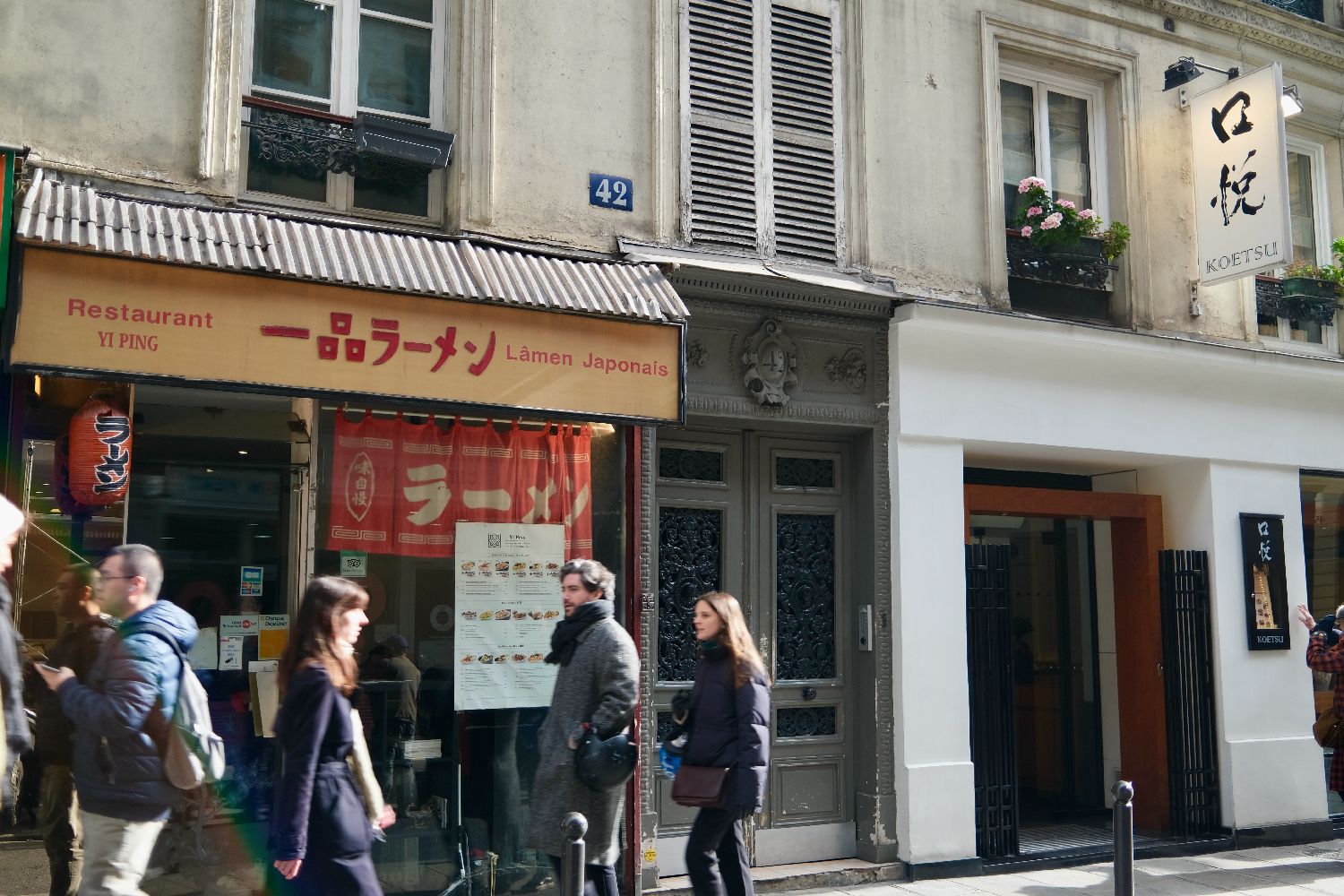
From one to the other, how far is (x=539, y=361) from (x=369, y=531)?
143 centimetres

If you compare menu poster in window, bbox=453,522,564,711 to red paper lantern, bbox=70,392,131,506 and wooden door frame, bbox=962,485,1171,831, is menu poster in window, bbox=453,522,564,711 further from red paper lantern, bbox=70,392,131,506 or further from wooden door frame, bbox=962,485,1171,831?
wooden door frame, bbox=962,485,1171,831

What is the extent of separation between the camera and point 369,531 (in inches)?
289

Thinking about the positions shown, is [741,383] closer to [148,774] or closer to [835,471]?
[835,471]

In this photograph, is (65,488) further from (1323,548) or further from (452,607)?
(1323,548)

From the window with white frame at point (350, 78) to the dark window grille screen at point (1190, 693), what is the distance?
6842 millimetres

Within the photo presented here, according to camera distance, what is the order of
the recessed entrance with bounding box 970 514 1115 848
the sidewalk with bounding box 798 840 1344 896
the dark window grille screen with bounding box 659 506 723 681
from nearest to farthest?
the dark window grille screen with bounding box 659 506 723 681
the sidewalk with bounding box 798 840 1344 896
the recessed entrance with bounding box 970 514 1115 848

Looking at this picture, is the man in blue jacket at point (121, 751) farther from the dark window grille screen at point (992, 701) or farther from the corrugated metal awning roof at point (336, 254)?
the dark window grille screen at point (992, 701)

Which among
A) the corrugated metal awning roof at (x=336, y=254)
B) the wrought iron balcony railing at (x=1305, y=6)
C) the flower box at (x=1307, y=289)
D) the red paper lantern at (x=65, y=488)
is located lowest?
the red paper lantern at (x=65, y=488)

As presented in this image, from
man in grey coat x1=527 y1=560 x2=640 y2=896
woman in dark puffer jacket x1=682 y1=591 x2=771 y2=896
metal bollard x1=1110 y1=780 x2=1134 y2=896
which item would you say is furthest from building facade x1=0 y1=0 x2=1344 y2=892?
metal bollard x1=1110 y1=780 x2=1134 y2=896

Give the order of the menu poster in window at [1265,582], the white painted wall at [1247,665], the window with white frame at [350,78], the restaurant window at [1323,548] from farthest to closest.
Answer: the restaurant window at [1323,548] → the menu poster in window at [1265,582] → the white painted wall at [1247,665] → the window with white frame at [350,78]

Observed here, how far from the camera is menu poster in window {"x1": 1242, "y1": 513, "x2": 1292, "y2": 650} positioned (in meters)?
10.5

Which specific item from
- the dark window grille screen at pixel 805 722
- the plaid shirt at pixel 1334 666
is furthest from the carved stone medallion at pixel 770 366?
the plaid shirt at pixel 1334 666

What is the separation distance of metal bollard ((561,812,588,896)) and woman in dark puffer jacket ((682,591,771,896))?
930 mm

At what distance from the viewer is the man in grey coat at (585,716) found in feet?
19.1
